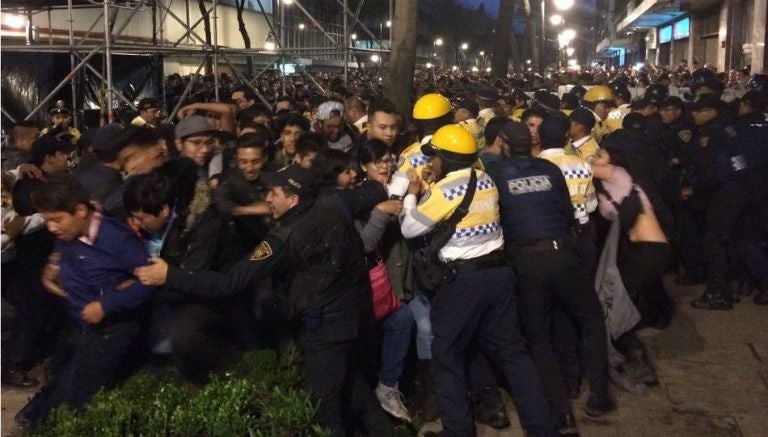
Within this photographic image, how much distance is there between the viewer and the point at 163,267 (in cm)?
430

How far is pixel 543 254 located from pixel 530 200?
0.35 m

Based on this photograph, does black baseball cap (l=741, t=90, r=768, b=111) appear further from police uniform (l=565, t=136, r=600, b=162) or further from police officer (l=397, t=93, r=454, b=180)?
police officer (l=397, t=93, r=454, b=180)

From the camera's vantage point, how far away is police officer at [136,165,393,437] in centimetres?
443

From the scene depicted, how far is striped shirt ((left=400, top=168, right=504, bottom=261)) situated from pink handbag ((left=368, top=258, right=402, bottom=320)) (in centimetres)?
38

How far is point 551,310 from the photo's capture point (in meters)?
5.66

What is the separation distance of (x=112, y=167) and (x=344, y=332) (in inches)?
86.2

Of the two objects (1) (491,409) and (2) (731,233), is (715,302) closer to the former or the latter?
Result: (2) (731,233)

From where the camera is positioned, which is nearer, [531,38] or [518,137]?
[518,137]

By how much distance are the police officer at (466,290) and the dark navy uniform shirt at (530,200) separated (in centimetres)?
22

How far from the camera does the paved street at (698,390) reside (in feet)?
17.9

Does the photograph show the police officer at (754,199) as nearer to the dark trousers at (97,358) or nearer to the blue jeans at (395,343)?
the blue jeans at (395,343)

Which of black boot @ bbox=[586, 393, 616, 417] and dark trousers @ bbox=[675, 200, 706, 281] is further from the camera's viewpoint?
dark trousers @ bbox=[675, 200, 706, 281]

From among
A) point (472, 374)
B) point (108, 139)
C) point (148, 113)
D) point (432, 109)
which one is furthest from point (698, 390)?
point (148, 113)

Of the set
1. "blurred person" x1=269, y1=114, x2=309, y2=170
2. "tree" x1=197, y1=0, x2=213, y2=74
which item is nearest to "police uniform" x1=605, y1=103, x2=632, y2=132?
"blurred person" x1=269, y1=114, x2=309, y2=170
